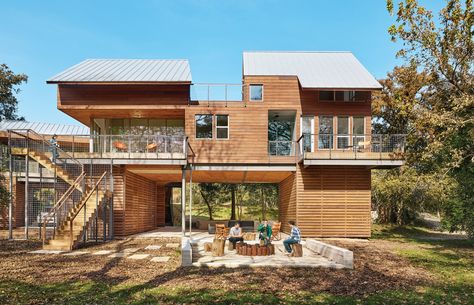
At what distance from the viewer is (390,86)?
100 feet

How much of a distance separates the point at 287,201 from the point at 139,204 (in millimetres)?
8522

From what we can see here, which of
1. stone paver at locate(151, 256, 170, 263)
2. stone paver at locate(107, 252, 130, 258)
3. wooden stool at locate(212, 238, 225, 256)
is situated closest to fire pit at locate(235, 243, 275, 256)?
wooden stool at locate(212, 238, 225, 256)

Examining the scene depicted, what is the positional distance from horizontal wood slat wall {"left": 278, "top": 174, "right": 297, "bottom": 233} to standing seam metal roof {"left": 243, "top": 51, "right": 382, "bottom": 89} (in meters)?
5.16

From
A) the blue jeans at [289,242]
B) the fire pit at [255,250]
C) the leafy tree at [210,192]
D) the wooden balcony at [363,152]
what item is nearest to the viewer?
the blue jeans at [289,242]

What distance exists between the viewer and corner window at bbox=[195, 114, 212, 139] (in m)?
20.5

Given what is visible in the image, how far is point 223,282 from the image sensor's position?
9.49 m

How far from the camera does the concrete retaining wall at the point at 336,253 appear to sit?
1143 cm

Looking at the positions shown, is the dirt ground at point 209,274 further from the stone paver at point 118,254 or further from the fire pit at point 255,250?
the fire pit at point 255,250

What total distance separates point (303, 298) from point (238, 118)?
13.2 meters

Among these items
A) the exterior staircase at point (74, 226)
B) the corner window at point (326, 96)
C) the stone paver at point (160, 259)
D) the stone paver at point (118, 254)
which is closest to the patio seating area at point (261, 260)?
the stone paver at point (160, 259)

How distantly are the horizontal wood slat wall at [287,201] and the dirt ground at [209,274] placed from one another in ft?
25.2

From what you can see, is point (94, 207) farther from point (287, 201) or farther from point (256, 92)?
point (287, 201)

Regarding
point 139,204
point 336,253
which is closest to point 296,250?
A: point 336,253

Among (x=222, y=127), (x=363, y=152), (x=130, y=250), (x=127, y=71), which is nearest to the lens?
(x=130, y=250)
